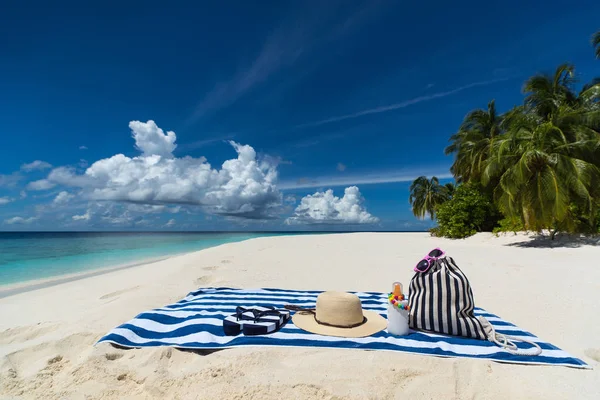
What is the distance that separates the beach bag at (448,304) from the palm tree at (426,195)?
2543 centimetres

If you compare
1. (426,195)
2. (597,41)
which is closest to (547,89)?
(597,41)

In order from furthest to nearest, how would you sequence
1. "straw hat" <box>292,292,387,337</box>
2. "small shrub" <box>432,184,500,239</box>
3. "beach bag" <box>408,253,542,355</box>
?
"small shrub" <box>432,184,500,239</box>
"straw hat" <box>292,292,387,337</box>
"beach bag" <box>408,253,542,355</box>

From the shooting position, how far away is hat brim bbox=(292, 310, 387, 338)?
255cm

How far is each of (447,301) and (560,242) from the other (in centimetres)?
1199

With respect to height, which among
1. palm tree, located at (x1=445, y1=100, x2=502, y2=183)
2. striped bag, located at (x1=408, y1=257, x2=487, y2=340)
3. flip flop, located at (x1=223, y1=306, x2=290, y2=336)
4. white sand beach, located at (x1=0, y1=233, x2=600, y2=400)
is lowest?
white sand beach, located at (x1=0, y1=233, x2=600, y2=400)

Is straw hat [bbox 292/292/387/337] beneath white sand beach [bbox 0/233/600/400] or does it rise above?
above

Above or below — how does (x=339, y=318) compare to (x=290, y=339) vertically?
above

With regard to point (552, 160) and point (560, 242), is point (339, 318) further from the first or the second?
point (560, 242)

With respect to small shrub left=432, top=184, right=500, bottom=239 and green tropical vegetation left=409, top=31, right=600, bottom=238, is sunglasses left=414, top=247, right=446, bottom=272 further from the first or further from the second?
small shrub left=432, top=184, right=500, bottom=239

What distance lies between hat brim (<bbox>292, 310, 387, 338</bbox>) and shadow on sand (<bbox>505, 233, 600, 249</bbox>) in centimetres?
1075

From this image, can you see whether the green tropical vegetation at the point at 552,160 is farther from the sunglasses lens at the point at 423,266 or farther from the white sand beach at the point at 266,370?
the sunglasses lens at the point at 423,266

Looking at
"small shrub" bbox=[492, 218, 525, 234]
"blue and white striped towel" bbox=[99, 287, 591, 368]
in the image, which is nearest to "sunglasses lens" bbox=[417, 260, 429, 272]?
"blue and white striped towel" bbox=[99, 287, 591, 368]

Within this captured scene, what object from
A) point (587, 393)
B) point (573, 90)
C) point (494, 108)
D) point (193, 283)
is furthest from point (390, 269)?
point (494, 108)

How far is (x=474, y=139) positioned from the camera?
19266 mm
